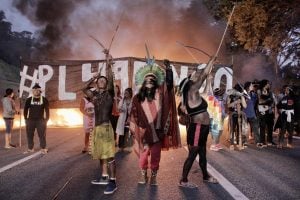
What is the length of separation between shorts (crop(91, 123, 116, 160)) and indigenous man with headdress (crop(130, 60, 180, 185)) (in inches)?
23.6

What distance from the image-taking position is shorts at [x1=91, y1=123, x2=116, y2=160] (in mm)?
6844

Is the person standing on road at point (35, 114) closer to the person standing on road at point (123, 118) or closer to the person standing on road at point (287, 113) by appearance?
the person standing on road at point (123, 118)

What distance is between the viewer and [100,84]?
22.8 feet

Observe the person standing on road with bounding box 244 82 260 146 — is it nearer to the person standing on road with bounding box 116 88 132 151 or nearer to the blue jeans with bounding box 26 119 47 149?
the person standing on road with bounding box 116 88 132 151

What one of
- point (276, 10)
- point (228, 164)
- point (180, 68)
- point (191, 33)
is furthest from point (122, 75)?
point (191, 33)

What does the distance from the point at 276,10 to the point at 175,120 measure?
1348cm

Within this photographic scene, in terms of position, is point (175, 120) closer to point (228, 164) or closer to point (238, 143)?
point (228, 164)

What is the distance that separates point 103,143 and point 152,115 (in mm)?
950

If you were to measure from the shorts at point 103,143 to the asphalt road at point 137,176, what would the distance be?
1.76ft

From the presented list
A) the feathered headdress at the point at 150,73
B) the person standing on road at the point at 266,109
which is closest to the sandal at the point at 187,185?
the feathered headdress at the point at 150,73

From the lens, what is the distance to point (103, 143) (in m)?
6.86

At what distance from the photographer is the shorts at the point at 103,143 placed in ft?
22.5

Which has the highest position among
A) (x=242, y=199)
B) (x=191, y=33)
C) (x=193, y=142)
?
(x=191, y=33)

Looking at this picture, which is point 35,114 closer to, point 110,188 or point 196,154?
point 110,188
